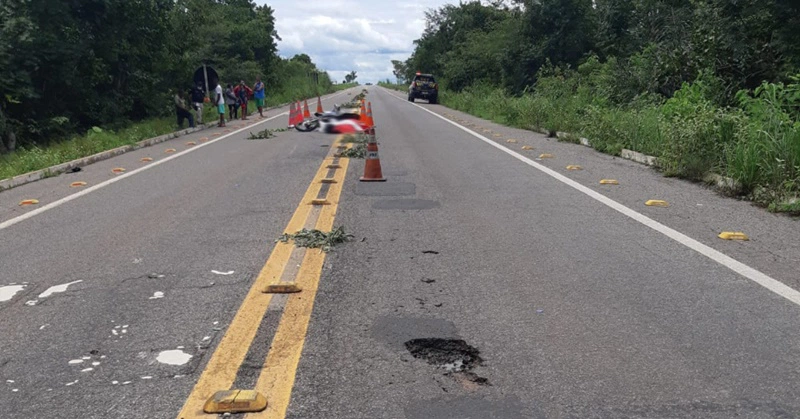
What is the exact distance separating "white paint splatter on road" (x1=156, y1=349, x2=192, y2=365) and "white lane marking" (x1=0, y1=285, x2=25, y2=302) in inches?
71.6

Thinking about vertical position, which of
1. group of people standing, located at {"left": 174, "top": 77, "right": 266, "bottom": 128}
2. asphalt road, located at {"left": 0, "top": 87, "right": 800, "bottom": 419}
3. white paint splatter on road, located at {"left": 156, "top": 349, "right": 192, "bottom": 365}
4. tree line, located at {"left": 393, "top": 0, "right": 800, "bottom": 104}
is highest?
tree line, located at {"left": 393, "top": 0, "right": 800, "bottom": 104}

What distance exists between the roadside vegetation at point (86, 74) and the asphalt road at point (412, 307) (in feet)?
22.6

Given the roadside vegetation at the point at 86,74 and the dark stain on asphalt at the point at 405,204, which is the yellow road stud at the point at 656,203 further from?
the roadside vegetation at the point at 86,74

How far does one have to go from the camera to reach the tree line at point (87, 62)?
17.4 metres

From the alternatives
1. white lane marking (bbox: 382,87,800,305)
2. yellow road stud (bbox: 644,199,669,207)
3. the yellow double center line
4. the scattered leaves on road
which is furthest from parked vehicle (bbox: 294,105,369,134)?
the yellow double center line

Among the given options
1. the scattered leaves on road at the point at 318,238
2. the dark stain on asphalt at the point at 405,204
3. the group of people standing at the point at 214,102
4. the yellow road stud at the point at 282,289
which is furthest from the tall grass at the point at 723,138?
the group of people standing at the point at 214,102

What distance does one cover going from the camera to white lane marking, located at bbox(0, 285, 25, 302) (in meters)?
4.79

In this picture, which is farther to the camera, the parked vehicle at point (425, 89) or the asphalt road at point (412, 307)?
the parked vehicle at point (425, 89)

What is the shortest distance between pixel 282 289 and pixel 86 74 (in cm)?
1993

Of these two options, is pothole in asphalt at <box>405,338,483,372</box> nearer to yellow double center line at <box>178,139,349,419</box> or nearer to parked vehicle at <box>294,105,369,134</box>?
yellow double center line at <box>178,139,349,419</box>

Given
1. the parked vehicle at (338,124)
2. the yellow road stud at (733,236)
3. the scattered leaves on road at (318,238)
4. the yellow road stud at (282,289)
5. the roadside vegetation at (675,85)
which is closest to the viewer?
the yellow road stud at (282,289)

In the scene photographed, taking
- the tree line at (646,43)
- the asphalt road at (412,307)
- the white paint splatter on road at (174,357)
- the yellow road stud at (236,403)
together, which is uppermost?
the tree line at (646,43)

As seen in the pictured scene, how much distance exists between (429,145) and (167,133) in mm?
9323

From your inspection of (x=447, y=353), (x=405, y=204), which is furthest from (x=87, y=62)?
(x=447, y=353)
